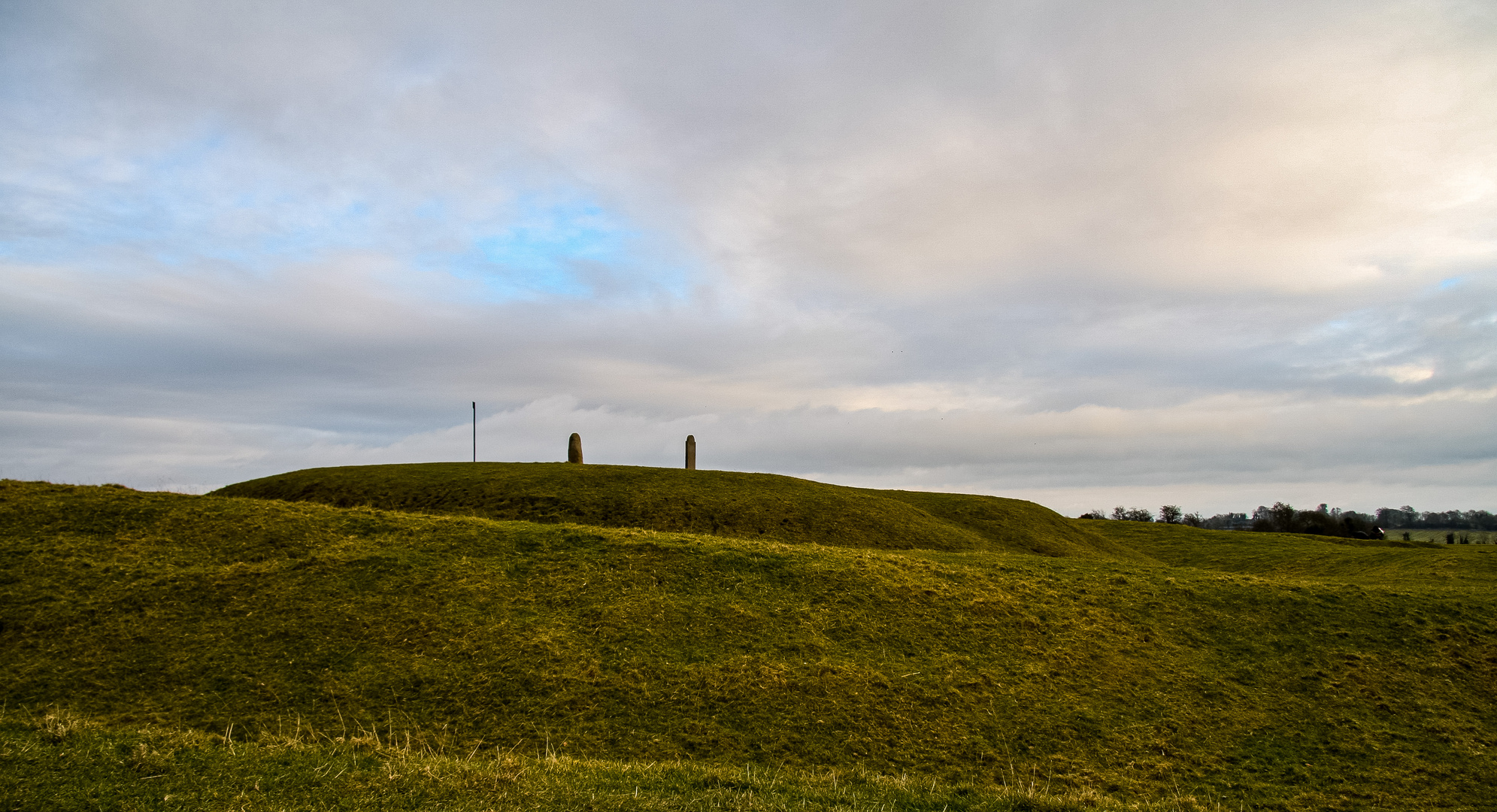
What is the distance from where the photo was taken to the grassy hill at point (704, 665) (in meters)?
10.8

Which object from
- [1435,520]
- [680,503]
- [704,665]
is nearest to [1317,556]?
[680,503]

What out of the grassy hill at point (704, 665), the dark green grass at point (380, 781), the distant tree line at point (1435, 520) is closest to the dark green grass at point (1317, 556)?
the grassy hill at point (704, 665)

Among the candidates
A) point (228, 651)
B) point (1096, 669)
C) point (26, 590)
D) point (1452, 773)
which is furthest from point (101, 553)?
point (1452, 773)

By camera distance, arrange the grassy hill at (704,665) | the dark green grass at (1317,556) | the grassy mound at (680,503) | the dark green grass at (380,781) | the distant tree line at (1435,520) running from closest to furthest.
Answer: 1. the dark green grass at (380,781)
2. the grassy hill at (704,665)
3. the dark green grass at (1317,556)
4. the grassy mound at (680,503)
5. the distant tree line at (1435,520)

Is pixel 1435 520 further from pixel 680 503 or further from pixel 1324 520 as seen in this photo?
pixel 680 503

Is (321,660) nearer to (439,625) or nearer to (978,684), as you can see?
(439,625)

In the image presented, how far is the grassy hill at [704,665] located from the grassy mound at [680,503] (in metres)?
7.72

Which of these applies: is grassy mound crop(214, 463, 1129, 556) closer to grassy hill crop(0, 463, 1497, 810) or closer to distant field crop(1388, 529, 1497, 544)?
grassy hill crop(0, 463, 1497, 810)

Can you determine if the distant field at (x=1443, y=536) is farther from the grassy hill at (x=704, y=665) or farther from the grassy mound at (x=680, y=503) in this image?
the grassy hill at (x=704, y=665)

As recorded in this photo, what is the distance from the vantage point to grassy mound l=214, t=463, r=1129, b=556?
2973cm

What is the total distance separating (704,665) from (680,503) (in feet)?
57.6

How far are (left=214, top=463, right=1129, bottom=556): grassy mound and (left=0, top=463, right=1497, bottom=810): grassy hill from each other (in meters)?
7.72

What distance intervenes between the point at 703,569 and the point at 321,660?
7.62m

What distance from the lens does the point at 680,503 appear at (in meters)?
31.4
